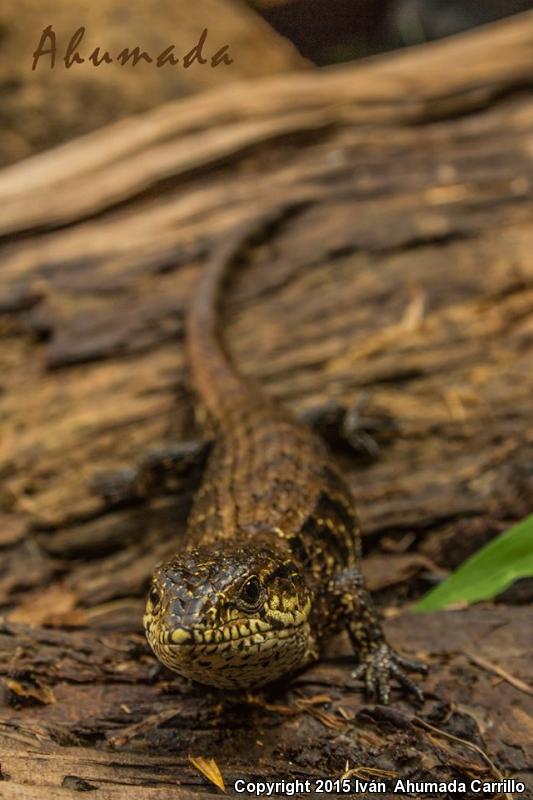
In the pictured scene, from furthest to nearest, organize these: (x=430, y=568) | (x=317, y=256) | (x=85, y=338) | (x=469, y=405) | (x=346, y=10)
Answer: (x=346, y=10)
(x=317, y=256)
(x=85, y=338)
(x=469, y=405)
(x=430, y=568)

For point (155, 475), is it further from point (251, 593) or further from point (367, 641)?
point (251, 593)

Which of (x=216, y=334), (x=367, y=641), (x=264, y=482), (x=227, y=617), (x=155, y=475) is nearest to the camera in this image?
(x=227, y=617)

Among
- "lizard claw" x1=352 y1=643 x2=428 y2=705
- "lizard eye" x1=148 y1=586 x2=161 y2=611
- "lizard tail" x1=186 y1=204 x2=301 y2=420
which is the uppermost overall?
"lizard tail" x1=186 y1=204 x2=301 y2=420

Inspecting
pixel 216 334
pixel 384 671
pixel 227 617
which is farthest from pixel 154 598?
pixel 216 334

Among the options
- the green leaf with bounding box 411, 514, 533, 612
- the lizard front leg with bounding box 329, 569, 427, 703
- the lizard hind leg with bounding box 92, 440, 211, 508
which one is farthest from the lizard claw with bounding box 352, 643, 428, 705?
the lizard hind leg with bounding box 92, 440, 211, 508

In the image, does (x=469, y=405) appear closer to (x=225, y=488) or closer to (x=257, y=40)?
(x=225, y=488)

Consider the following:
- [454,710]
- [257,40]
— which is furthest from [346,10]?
[454,710]

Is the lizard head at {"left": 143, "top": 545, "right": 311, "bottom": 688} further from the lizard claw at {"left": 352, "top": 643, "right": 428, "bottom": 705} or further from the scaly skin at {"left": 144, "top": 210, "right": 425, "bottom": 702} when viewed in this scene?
the lizard claw at {"left": 352, "top": 643, "right": 428, "bottom": 705}
